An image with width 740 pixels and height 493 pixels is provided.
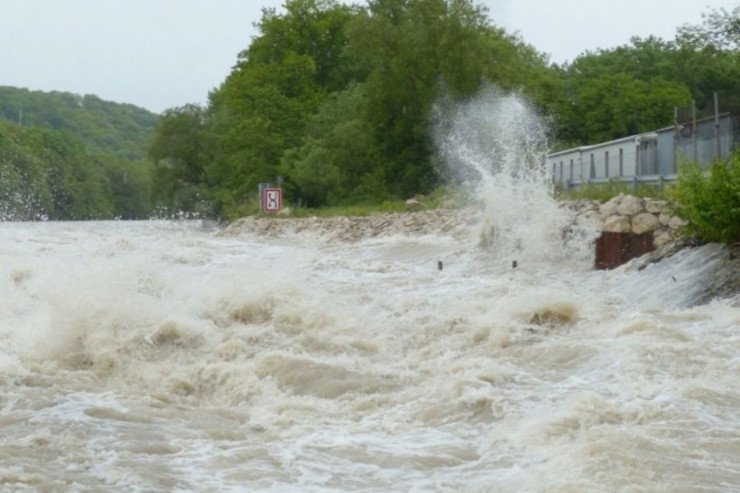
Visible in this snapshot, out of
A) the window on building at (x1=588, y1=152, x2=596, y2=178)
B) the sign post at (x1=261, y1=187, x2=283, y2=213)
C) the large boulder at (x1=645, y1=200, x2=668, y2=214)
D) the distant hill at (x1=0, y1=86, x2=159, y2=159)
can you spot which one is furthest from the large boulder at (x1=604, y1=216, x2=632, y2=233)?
the distant hill at (x1=0, y1=86, x2=159, y2=159)

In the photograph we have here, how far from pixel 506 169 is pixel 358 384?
1796cm

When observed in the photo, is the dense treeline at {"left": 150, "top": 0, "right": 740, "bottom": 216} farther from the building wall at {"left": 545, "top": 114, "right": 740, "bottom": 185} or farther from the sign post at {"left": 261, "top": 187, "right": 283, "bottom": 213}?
the building wall at {"left": 545, "top": 114, "right": 740, "bottom": 185}

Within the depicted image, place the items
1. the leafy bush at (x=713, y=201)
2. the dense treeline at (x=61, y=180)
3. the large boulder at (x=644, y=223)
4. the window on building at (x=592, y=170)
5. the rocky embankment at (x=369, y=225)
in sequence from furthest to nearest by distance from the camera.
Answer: the dense treeline at (x=61, y=180), the window on building at (x=592, y=170), the rocky embankment at (x=369, y=225), the large boulder at (x=644, y=223), the leafy bush at (x=713, y=201)

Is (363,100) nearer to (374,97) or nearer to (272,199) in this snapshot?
(374,97)

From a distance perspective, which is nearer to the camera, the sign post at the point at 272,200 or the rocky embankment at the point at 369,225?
the rocky embankment at the point at 369,225

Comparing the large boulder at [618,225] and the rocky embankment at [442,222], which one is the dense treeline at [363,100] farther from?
the large boulder at [618,225]

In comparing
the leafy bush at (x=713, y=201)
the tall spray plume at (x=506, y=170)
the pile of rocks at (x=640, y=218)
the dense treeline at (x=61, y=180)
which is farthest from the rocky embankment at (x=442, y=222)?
the dense treeline at (x=61, y=180)

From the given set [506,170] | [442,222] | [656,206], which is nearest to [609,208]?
[656,206]

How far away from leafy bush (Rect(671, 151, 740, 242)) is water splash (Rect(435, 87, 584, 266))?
4999mm

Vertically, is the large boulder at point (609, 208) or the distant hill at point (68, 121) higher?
the distant hill at point (68, 121)

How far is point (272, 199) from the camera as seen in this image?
2045 inches

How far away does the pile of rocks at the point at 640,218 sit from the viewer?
64.2 feet

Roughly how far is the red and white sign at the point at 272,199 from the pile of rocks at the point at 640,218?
30.3 metres

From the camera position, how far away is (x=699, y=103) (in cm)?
7356
